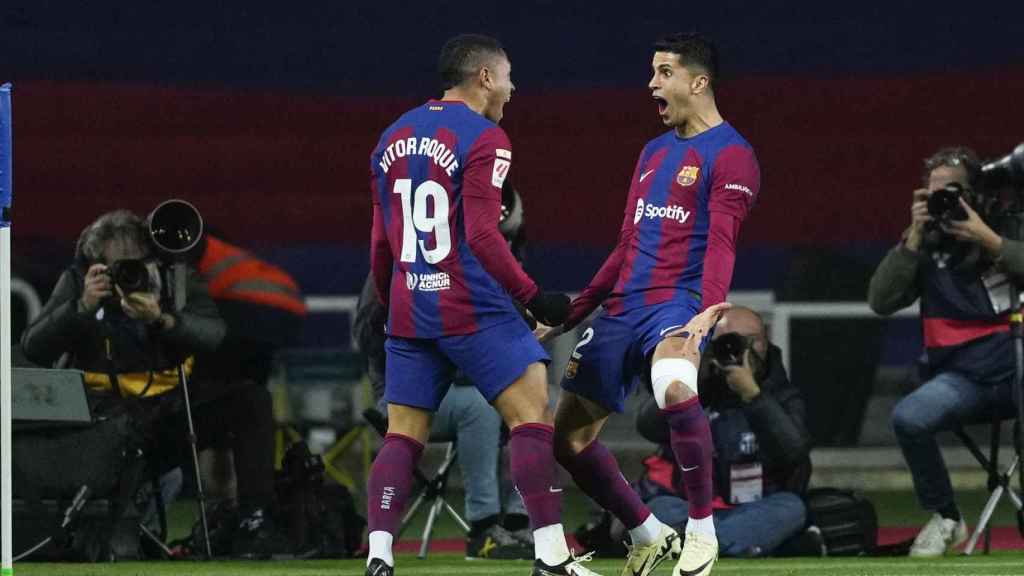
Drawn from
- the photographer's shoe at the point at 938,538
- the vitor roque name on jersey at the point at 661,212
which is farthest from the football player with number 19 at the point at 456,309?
the photographer's shoe at the point at 938,538

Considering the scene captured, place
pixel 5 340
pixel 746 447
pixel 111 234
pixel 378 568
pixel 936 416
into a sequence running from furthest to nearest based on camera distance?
pixel 111 234
pixel 936 416
pixel 746 447
pixel 378 568
pixel 5 340

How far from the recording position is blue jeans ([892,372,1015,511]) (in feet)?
26.1

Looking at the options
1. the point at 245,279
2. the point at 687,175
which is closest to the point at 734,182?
the point at 687,175

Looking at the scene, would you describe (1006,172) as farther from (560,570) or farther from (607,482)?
(560,570)

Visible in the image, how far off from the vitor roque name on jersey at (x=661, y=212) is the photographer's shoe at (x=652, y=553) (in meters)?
0.91

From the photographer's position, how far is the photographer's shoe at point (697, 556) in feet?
20.4

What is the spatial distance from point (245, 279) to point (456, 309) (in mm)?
3580

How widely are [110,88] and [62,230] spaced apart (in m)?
0.70

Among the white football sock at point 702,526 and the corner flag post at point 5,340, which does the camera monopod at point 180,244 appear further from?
the corner flag post at point 5,340

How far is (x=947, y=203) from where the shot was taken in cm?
790

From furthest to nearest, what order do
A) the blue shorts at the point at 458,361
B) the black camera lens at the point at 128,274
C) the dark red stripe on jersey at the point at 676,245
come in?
1. the black camera lens at the point at 128,274
2. the dark red stripe on jersey at the point at 676,245
3. the blue shorts at the point at 458,361

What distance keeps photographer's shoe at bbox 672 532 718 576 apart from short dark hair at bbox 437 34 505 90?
1433 millimetres

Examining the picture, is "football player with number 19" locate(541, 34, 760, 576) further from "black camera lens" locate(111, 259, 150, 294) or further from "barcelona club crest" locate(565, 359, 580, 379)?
"black camera lens" locate(111, 259, 150, 294)

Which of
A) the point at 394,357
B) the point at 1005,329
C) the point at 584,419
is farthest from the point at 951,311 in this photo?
the point at 394,357
